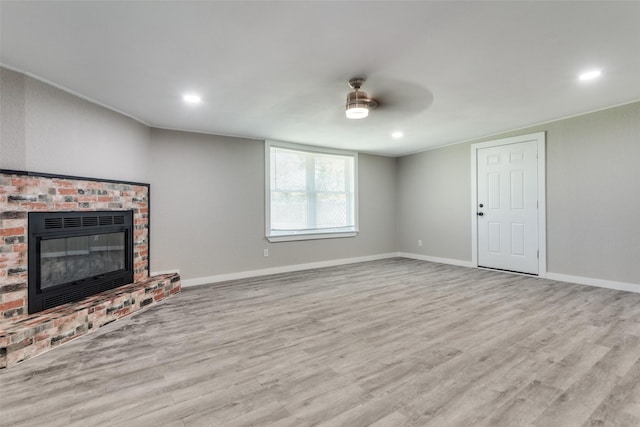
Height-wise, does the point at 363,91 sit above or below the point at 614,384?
above

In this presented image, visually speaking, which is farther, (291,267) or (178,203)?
(291,267)

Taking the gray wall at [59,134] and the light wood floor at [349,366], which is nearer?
the light wood floor at [349,366]

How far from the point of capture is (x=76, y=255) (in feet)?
9.81

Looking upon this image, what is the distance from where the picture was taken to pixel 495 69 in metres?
2.64

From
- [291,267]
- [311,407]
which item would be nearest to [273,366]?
[311,407]

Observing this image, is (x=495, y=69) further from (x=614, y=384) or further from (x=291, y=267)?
(x=291, y=267)

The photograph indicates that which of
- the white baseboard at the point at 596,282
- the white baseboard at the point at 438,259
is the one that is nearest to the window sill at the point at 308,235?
the white baseboard at the point at 438,259

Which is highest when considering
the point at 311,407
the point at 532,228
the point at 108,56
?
the point at 108,56

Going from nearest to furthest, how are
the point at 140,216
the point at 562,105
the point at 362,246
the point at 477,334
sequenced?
the point at 477,334
the point at 562,105
the point at 140,216
the point at 362,246

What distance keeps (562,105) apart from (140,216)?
17.7 feet

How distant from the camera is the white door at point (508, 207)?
15.1 ft

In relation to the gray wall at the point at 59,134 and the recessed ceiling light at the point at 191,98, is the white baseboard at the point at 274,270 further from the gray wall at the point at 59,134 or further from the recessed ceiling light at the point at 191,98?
the recessed ceiling light at the point at 191,98

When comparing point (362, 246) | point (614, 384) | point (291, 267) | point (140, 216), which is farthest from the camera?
point (362, 246)

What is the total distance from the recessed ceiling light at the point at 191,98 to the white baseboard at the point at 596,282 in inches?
205
